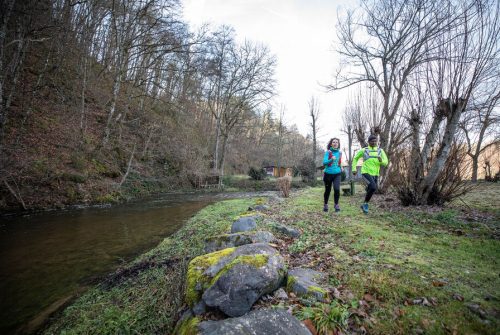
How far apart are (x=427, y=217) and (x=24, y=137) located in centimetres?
1582

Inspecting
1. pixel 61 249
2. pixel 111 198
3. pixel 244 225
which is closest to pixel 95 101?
pixel 111 198

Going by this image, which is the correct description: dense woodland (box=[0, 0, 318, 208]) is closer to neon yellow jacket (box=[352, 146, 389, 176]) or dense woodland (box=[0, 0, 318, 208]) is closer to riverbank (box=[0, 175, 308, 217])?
riverbank (box=[0, 175, 308, 217])

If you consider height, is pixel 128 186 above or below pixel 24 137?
below

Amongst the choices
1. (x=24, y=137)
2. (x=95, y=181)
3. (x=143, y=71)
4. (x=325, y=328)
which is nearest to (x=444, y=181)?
(x=325, y=328)

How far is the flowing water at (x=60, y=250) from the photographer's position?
3615 millimetres

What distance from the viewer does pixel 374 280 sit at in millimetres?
2721

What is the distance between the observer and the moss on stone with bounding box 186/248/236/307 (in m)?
2.84

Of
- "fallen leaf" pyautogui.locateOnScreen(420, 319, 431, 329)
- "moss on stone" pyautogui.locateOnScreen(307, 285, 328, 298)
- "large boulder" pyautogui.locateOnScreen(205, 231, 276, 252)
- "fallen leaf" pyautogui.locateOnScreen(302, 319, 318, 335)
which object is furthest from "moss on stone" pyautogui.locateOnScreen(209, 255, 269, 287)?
"fallen leaf" pyautogui.locateOnScreen(420, 319, 431, 329)

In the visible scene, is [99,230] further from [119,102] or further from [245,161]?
[245,161]

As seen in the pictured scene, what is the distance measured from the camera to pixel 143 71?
2183 cm

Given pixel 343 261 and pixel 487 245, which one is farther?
pixel 487 245

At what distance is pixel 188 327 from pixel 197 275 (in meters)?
0.77

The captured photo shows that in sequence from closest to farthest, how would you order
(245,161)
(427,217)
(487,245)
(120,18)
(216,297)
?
(216,297) → (487,245) → (427,217) → (120,18) → (245,161)

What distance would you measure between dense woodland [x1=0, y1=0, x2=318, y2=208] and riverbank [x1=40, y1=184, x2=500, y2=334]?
798cm
